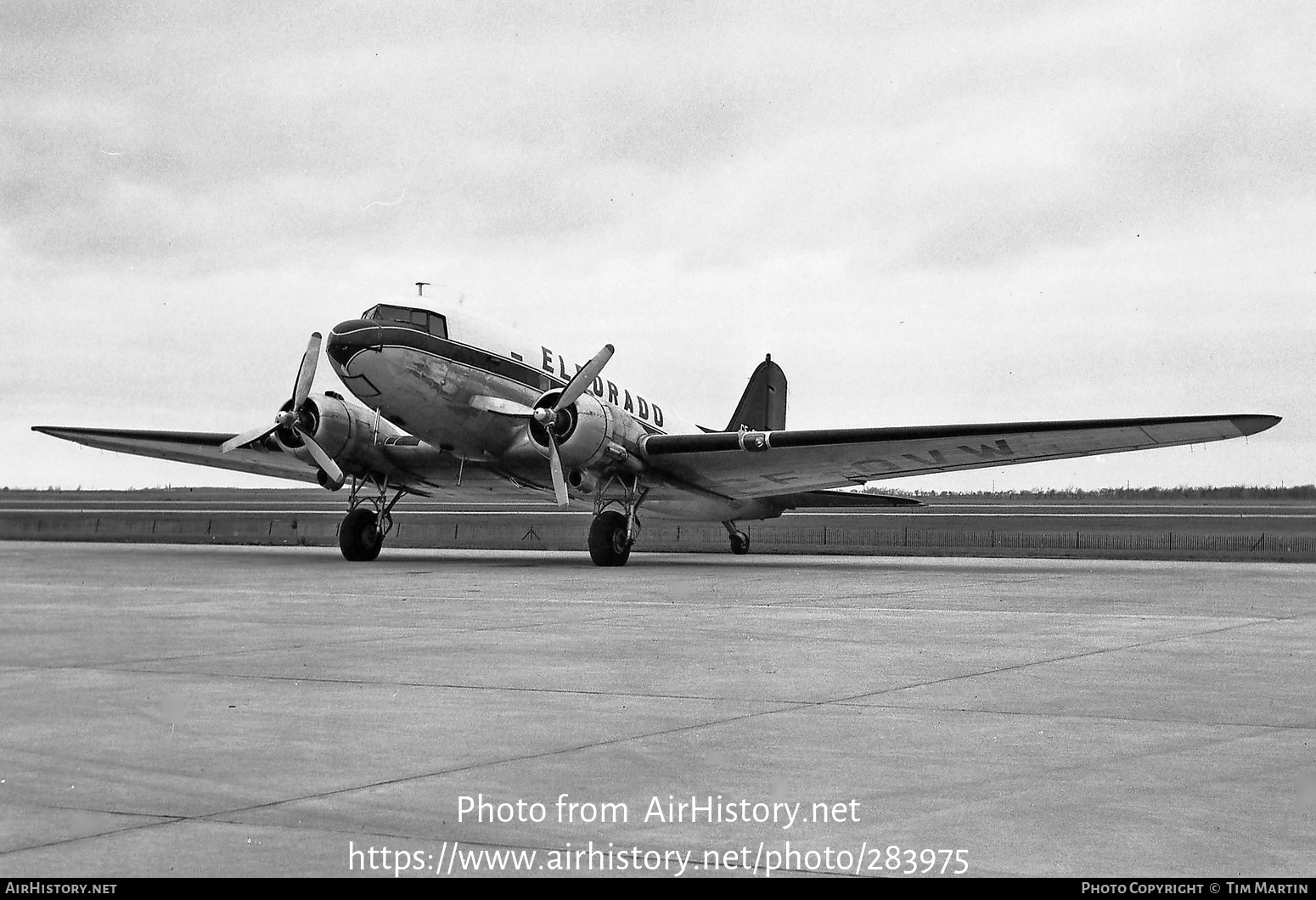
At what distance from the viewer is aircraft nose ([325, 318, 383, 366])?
26359 millimetres

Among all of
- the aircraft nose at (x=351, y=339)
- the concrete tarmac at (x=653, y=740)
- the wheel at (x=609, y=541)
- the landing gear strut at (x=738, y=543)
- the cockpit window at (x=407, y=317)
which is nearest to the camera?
the concrete tarmac at (x=653, y=740)

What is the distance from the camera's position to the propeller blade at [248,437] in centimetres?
3025

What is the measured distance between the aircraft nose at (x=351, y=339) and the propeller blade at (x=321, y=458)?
4208mm

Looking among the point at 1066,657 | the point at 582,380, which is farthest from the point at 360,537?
the point at 1066,657

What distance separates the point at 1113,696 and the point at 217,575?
1785cm

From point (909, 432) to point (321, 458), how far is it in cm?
1383

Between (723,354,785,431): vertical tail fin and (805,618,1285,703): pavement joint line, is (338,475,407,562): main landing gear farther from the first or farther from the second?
(805,618,1285,703): pavement joint line

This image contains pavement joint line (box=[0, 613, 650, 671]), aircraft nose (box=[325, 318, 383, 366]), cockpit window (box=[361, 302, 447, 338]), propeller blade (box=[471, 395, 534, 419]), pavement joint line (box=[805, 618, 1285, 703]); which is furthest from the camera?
propeller blade (box=[471, 395, 534, 419])

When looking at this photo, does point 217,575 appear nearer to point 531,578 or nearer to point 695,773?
point 531,578

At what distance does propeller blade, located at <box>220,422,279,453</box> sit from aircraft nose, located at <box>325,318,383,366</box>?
4456 millimetres

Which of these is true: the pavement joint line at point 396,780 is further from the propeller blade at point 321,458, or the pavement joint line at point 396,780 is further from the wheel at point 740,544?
the wheel at point 740,544

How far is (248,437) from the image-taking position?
30562mm

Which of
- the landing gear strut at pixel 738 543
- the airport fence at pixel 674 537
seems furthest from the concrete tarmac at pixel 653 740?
the airport fence at pixel 674 537

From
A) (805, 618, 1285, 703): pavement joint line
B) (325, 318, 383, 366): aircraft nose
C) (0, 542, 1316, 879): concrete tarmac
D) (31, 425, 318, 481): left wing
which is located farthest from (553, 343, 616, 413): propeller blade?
(805, 618, 1285, 703): pavement joint line
